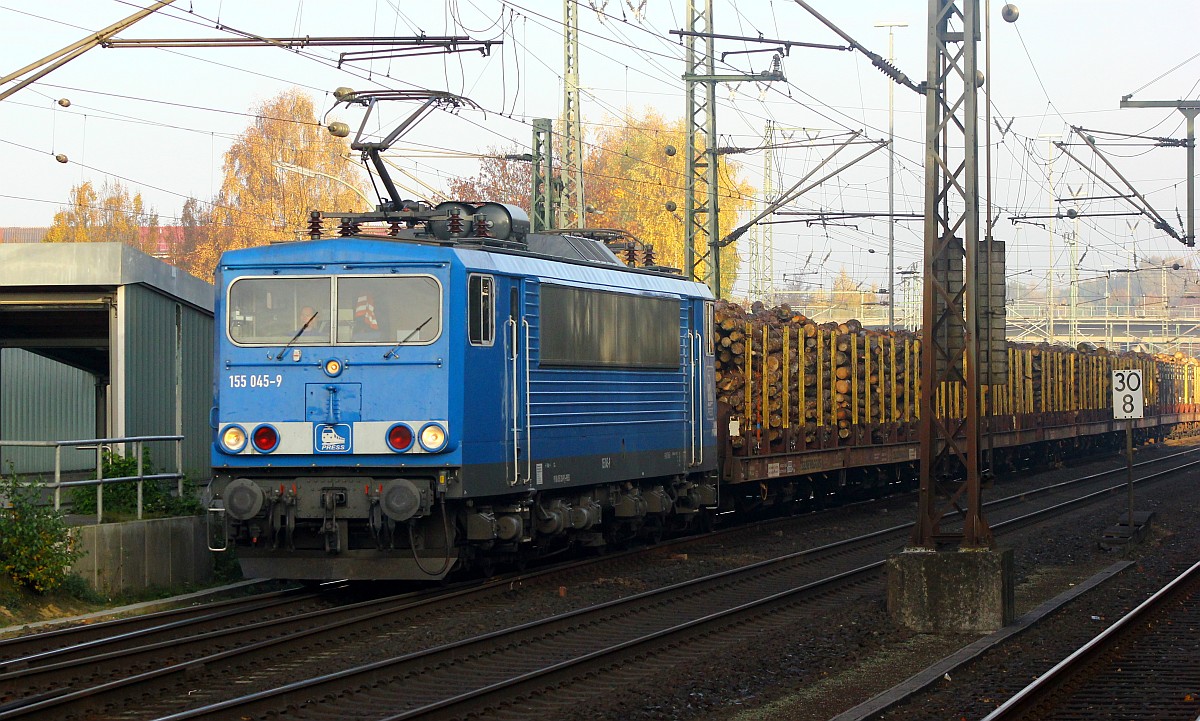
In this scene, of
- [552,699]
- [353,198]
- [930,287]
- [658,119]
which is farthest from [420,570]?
[658,119]

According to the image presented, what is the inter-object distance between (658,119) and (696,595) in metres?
61.2

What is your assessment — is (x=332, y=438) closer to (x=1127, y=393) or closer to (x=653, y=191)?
(x=1127, y=393)

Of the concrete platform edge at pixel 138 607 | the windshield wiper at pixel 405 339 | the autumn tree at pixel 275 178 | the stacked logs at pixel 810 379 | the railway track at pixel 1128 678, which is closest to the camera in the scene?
the railway track at pixel 1128 678

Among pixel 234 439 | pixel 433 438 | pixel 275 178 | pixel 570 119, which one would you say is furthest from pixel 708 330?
pixel 275 178

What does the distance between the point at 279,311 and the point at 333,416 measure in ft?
3.93

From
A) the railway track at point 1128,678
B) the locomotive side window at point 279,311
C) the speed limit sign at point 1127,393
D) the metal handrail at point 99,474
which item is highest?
the locomotive side window at point 279,311

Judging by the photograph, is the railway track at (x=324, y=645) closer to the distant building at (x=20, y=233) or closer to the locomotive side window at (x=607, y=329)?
the locomotive side window at (x=607, y=329)

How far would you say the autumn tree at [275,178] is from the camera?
205 feet

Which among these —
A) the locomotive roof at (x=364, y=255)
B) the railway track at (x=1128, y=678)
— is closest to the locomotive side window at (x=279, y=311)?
the locomotive roof at (x=364, y=255)

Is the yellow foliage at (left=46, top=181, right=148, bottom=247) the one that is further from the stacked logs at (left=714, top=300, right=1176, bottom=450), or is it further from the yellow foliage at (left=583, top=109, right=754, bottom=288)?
the stacked logs at (left=714, top=300, right=1176, bottom=450)

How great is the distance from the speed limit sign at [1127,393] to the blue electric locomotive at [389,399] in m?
10.3

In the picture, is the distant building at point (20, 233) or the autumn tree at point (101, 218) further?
the distant building at point (20, 233)

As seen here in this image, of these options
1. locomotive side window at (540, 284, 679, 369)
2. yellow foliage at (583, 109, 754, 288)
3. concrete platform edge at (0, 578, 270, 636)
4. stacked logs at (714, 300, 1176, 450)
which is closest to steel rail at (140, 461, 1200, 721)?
locomotive side window at (540, 284, 679, 369)

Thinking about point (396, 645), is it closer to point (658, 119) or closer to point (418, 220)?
point (418, 220)
